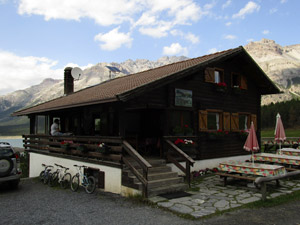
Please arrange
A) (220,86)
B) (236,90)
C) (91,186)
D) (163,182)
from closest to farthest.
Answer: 1. (163,182)
2. (91,186)
3. (220,86)
4. (236,90)

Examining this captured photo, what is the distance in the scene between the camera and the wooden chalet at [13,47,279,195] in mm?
8523

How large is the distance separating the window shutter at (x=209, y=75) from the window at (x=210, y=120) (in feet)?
4.53

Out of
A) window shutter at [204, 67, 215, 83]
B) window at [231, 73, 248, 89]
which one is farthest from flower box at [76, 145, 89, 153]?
window at [231, 73, 248, 89]

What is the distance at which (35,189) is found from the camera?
32.6 ft

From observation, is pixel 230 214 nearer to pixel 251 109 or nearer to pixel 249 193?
pixel 249 193

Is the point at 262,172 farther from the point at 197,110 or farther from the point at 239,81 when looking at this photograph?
the point at 239,81

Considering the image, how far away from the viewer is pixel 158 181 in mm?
7547

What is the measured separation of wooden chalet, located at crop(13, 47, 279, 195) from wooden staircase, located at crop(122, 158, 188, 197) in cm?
6

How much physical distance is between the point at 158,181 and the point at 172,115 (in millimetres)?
3354

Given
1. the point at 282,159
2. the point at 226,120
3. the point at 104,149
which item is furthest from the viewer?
the point at 226,120

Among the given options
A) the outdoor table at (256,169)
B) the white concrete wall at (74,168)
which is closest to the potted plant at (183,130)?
the outdoor table at (256,169)

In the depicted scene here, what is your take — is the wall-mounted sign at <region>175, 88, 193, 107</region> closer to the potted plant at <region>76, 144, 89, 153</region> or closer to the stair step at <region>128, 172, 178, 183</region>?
the stair step at <region>128, 172, 178, 183</region>

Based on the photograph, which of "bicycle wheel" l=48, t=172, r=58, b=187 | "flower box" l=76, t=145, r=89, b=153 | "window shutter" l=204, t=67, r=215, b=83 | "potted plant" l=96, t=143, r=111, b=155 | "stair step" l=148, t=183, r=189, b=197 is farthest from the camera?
"window shutter" l=204, t=67, r=215, b=83

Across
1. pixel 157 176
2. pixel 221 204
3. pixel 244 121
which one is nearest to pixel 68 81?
pixel 244 121
